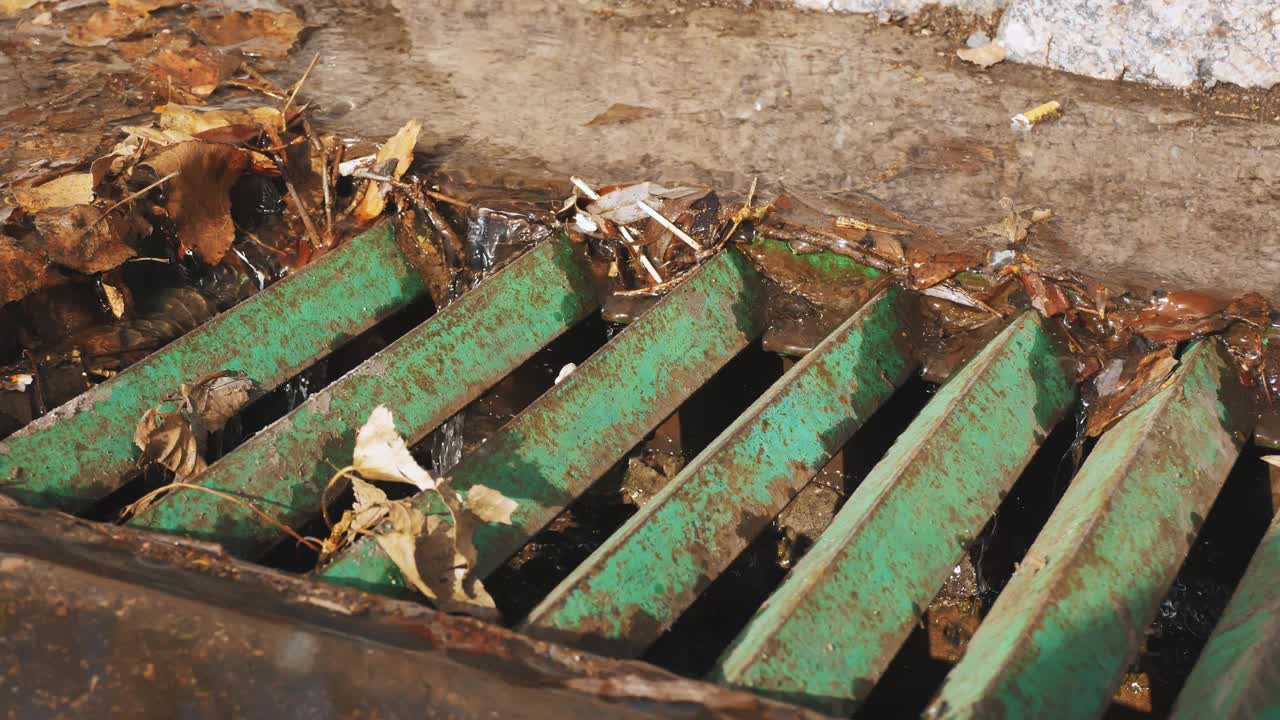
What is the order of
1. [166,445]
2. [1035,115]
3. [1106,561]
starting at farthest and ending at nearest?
[1035,115]
[166,445]
[1106,561]

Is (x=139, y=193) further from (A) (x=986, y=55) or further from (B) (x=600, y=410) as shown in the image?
(A) (x=986, y=55)

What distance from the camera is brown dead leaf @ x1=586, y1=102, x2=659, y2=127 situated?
3.30 meters

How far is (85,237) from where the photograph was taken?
264cm

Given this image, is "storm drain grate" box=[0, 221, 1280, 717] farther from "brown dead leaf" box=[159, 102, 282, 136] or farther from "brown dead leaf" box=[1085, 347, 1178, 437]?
"brown dead leaf" box=[159, 102, 282, 136]

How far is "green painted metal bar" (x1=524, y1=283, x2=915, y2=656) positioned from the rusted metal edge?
0.21m

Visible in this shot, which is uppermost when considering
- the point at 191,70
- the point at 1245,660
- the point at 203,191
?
the point at 191,70

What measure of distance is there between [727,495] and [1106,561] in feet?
2.35

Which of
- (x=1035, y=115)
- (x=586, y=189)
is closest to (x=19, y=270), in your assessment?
(x=586, y=189)

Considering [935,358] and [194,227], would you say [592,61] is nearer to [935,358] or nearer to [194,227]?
[194,227]

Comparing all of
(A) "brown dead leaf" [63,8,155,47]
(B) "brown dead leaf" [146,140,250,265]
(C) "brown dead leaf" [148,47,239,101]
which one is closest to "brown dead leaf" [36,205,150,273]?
(B) "brown dead leaf" [146,140,250,265]

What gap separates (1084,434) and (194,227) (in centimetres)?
231

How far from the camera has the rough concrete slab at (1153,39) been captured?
11.0 ft

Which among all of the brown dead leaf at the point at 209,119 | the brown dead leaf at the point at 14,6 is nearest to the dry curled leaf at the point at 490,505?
the brown dead leaf at the point at 209,119

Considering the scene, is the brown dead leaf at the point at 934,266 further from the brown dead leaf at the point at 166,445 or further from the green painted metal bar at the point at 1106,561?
the brown dead leaf at the point at 166,445
